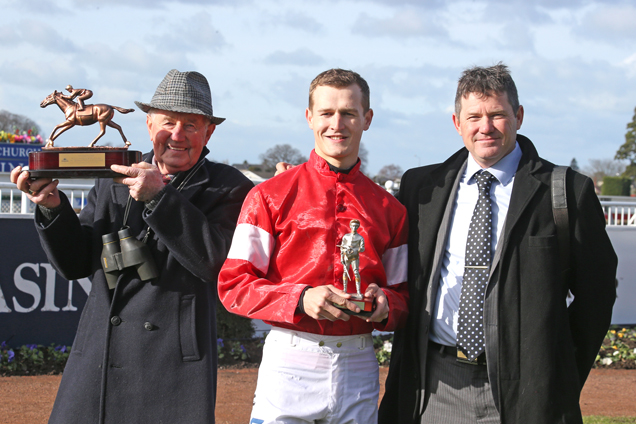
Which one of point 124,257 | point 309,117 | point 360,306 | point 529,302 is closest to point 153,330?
point 124,257

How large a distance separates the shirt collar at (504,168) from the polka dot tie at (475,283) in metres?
0.16

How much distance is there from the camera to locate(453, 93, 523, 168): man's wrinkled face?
3043 millimetres

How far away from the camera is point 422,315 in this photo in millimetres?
2990

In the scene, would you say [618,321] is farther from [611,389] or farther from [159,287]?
[159,287]

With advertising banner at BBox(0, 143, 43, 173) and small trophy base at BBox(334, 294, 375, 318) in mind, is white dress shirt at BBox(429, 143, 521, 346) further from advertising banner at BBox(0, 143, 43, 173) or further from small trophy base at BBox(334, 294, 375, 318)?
advertising banner at BBox(0, 143, 43, 173)

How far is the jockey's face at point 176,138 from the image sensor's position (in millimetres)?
3141

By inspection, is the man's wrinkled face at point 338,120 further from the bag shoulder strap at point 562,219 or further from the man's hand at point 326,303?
the bag shoulder strap at point 562,219

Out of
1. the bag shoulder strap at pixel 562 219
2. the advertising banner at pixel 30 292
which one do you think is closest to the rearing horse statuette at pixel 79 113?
the bag shoulder strap at pixel 562 219

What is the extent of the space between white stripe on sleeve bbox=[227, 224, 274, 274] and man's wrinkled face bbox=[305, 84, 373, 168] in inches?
19.6

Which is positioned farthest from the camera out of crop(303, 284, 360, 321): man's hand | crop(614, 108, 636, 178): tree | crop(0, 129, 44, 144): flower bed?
crop(614, 108, 636, 178): tree

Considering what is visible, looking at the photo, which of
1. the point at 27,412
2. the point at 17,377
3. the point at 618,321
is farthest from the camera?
the point at 618,321

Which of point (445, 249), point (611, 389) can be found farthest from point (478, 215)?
point (611, 389)

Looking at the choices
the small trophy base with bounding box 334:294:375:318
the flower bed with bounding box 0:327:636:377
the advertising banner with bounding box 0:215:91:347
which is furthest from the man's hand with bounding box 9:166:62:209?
the advertising banner with bounding box 0:215:91:347

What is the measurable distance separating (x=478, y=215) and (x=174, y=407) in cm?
172
